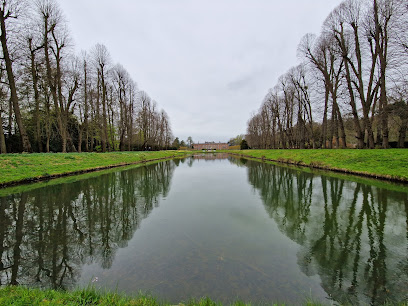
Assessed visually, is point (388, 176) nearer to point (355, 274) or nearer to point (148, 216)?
point (355, 274)

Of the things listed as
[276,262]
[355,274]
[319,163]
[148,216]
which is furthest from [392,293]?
[319,163]

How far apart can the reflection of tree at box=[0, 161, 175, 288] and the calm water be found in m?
0.02

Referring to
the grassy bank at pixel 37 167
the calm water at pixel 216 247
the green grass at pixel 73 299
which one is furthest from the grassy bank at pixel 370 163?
the grassy bank at pixel 37 167

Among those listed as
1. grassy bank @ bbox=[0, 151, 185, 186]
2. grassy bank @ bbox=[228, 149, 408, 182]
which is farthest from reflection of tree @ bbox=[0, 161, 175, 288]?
grassy bank @ bbox=[228, 149, 408, 182]

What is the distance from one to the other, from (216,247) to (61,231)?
3.44 metres

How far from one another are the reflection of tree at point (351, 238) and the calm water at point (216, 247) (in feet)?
0.06

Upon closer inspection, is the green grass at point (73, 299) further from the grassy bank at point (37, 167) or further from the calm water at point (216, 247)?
the grassy bank at point (37, 167)

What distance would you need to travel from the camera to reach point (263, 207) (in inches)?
244

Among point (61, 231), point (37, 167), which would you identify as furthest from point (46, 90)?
point (61, 231)

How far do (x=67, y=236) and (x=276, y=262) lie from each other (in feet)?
13.5

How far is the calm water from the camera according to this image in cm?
257

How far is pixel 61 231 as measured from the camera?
14.0ft

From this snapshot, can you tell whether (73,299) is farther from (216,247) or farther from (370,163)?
(370,163)

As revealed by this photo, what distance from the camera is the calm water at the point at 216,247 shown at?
2.57m
